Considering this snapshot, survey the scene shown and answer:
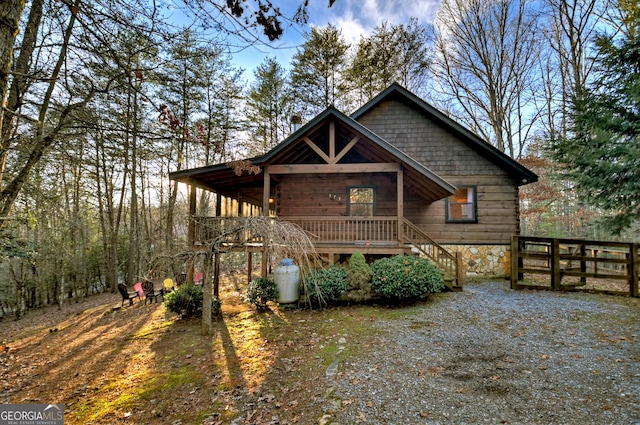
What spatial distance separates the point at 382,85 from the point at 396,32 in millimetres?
3369

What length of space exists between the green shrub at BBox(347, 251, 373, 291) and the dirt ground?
60 cm

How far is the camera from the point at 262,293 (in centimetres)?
798

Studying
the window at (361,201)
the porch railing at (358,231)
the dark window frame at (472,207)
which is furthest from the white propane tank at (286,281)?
→ the dark window frame at (472,207)

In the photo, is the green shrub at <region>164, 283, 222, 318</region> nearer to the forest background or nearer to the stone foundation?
the forest background

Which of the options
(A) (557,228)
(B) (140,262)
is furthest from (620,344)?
(B) (140,262)

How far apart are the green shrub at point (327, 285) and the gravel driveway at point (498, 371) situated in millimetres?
1825

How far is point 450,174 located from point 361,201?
388 cm

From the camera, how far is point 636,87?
21.2ft

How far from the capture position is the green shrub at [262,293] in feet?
26.2

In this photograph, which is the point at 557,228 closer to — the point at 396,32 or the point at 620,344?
the point at 396,32

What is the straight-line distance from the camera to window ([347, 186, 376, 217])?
12016 millimetres

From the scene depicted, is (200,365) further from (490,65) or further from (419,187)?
(490,65)

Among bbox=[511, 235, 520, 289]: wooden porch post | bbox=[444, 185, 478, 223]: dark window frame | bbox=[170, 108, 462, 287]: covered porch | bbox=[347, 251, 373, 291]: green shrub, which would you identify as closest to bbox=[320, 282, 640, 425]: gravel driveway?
bbox=[347, 251, 373, 291]: green shrub

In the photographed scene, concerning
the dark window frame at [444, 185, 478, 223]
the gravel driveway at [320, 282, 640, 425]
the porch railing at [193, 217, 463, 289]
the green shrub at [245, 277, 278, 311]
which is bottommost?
the gravel driveway at [320, 282, 640, 425]
